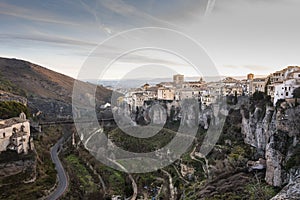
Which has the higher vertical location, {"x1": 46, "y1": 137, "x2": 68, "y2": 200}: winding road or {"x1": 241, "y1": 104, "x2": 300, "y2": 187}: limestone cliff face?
{"x1": 241, "y1": 104, "x2": 300, "y2": 187}: limestone cliff face

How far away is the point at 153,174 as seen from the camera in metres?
14.3

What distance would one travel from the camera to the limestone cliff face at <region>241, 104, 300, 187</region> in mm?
9281

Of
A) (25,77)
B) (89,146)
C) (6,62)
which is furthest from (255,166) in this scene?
(6,62)

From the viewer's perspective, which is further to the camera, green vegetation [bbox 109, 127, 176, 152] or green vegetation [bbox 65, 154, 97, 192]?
green vegetation [bbox 109, 127, 176, 152]

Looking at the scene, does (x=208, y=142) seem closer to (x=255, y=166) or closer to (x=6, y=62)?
(x=255, y=166)

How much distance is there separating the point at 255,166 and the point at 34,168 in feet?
30.0

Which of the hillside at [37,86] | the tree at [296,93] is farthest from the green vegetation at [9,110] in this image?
the hillside at [37,86]

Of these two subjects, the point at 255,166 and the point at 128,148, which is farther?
the point at 128,148

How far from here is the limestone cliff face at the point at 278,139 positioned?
928cm

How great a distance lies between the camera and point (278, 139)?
1026cm

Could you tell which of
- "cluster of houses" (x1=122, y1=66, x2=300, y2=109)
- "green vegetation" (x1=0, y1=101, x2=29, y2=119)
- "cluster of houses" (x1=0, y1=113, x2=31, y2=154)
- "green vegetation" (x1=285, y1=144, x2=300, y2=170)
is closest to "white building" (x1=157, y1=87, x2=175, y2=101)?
"cluster of houses" (x1=122, y1=66, x2=300, y2=109)

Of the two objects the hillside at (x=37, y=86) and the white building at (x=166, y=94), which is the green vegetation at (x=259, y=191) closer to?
the white building at (x=166, y=94)

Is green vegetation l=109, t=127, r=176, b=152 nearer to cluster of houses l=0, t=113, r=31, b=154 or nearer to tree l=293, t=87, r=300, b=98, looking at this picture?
cluster of houses l=0, t=113, r=31, b=154

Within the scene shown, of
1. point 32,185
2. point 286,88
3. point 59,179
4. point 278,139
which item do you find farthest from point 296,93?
point 32,185
